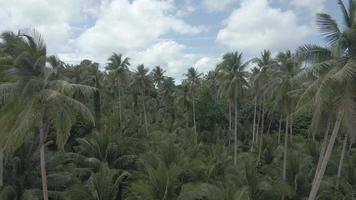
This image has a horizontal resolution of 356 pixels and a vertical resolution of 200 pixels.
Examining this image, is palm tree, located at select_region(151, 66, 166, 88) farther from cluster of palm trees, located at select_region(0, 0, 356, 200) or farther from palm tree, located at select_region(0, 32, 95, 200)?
palm tree, located at select_region(0, 32, 95, 200)

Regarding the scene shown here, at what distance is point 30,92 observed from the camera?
51.6ft

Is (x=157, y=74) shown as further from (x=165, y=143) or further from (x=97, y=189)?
(x=97, y=189)

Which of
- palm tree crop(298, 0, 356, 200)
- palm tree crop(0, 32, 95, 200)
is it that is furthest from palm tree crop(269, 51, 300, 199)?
palm tree crop(0, 32, 95, 200)

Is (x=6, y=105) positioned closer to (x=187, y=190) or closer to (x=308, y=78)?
(x=187, y=190)

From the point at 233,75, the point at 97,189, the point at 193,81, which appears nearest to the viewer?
the point at 97,189

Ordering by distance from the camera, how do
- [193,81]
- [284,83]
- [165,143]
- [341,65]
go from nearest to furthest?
[341,65] < [284,83] < [165,143] < [193,81]

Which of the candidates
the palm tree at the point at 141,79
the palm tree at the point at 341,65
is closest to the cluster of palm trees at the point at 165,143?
the palm tree at the point at 341,65

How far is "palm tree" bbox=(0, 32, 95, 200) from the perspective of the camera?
1552 centimetres

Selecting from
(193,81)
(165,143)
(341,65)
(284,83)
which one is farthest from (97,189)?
(193,81)

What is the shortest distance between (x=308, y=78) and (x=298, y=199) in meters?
12.5

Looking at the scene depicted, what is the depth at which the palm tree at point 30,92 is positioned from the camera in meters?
15.5

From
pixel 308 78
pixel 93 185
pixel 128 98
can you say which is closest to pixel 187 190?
pixel 93 185

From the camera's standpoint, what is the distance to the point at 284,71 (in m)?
29.4

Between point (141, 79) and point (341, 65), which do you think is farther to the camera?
point (141, 79)
